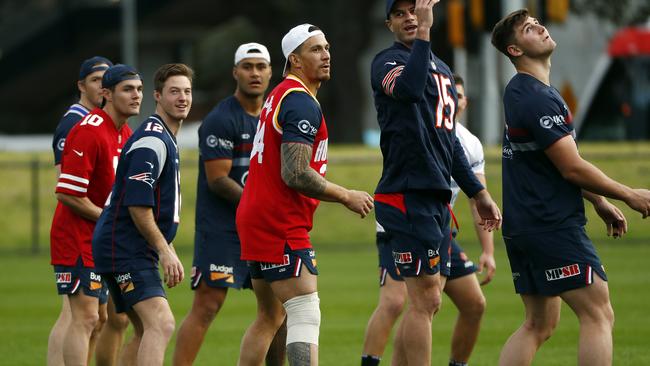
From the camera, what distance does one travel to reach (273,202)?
322 inches

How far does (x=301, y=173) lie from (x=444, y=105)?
4.22ft

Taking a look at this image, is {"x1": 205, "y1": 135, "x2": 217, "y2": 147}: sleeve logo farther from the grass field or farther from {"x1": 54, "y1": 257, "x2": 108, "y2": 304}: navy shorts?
the grass field

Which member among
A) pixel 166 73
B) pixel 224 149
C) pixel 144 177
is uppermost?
pixel 166 73

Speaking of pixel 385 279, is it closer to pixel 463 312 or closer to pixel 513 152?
pixel 463 312

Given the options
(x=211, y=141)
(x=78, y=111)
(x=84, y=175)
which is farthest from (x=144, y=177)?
(x=78, y=111)

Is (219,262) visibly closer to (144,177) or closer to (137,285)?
(137,285)

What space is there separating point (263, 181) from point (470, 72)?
43.7 metres

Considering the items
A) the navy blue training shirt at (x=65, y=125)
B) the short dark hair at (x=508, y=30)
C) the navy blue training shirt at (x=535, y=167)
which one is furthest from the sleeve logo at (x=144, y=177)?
the short dark hair at (x=508, y=30)

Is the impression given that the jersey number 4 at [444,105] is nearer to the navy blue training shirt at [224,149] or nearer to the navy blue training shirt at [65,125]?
the navy blue training shirt at [224,149]

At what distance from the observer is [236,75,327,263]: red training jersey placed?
26.8 ft

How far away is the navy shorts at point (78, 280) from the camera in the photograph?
938cm

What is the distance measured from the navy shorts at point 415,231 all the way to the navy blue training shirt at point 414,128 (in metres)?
0.08

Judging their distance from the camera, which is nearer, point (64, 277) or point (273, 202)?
A: point (273, 202)

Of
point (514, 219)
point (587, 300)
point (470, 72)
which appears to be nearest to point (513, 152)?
point (514, 219)
